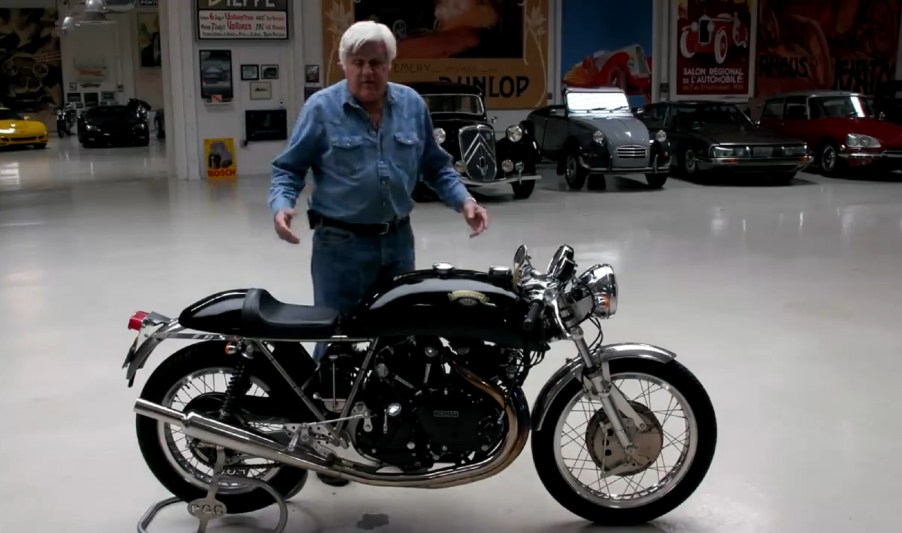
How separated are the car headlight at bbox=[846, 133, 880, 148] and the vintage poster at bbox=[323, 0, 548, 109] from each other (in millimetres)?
5261

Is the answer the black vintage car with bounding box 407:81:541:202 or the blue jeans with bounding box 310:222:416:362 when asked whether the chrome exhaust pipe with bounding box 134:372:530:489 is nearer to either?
the blue jeans with bounding box 310:222:416:362

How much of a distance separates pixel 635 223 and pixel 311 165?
6.48 meters

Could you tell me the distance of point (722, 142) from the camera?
A: 1228 cm

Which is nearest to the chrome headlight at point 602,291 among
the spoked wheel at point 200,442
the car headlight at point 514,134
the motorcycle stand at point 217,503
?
the spoked wheel at point 200,442

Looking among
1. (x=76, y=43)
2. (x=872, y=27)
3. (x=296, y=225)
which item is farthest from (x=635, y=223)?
(x=76, y=43)

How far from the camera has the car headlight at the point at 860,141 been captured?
41.6 feet

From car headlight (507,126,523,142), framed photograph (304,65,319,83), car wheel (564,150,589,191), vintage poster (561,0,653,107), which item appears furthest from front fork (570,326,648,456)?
vintage poster (561,0,653,107)

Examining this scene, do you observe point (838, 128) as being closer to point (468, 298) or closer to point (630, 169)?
point (630, 169)

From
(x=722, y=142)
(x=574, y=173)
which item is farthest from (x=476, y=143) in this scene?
(x=722, y=142)

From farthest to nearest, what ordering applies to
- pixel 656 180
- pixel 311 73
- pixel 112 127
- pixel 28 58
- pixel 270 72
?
pixel 28 58, pixel 112 127, pixel 311 73, pixel 270 72, pixel 656 180

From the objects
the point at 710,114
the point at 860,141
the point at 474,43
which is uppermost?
the point at 474,43

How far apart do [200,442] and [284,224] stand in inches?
30.5

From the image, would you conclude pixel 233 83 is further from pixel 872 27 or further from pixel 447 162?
pixel 872 27

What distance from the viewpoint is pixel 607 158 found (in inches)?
459
